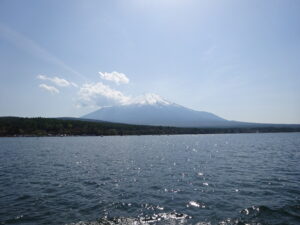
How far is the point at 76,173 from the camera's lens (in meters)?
39.4

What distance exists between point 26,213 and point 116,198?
8316mm

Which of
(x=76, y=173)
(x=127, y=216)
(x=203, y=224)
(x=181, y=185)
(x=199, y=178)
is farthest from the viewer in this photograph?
(x=76, y=173)

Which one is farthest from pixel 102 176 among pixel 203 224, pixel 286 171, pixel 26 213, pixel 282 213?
pixel 286 171

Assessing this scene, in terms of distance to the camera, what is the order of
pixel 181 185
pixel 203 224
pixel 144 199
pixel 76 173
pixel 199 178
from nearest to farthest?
pixel 203 224, pixel 144 199, pixel 181 185, pixel 199 178, pixel 76 173

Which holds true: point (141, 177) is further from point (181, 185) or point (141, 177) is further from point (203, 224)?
point (203, 224)

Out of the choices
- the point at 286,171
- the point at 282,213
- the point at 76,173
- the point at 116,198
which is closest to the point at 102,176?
the point at 76,173

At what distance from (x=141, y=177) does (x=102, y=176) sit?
609 centimetres

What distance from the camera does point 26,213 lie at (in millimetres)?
19969

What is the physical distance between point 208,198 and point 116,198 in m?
9.45

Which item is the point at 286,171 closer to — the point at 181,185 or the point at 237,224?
the point at 181,185

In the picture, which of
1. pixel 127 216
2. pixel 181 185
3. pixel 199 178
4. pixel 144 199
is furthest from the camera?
pixel 199 178

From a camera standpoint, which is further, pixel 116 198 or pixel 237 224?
pixel 116 198

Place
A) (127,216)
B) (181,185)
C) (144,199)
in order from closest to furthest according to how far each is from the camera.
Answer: (127,216)
(144,199)
(181,185)

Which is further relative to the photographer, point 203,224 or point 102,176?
point 102,176
